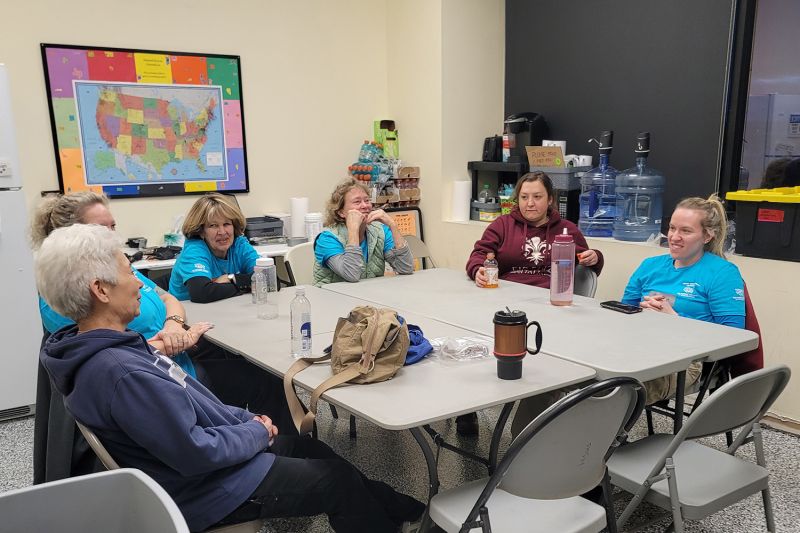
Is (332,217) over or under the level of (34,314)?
over

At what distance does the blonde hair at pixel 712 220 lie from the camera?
2613 millimetres

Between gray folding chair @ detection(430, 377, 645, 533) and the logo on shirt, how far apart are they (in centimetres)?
165

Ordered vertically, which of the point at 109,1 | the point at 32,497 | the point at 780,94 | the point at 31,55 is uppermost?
the point at 109,1

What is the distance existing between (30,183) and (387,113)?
9.03ft

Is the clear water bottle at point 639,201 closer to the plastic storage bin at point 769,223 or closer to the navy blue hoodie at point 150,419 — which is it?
the plastic storage bin at point 769,223

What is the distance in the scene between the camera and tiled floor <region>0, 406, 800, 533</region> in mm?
2338

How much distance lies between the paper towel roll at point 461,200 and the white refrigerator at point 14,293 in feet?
9.58

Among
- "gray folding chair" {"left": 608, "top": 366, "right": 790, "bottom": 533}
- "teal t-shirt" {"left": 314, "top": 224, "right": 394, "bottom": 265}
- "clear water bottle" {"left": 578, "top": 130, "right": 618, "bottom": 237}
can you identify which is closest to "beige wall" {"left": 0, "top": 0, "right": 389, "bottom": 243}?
"teal t-shirt" {"left": 314, "top": 224, "right": 394, "bottom": 265}

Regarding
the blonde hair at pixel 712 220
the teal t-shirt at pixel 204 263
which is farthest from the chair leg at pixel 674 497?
the teal t-shirt at pixel 204 263

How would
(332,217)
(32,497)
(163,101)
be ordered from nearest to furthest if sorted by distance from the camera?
(32,497)
(332,217)
(163,101)

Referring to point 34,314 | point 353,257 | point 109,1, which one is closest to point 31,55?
point 109,1

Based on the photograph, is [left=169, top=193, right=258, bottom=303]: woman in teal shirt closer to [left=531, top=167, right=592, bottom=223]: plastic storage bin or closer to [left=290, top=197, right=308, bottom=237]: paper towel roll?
[left=290, top=197, right=308, bottom=237]: paper towel roll

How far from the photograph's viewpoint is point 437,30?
4.74 metres

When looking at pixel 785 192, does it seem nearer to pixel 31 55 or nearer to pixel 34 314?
pixel 34 314
